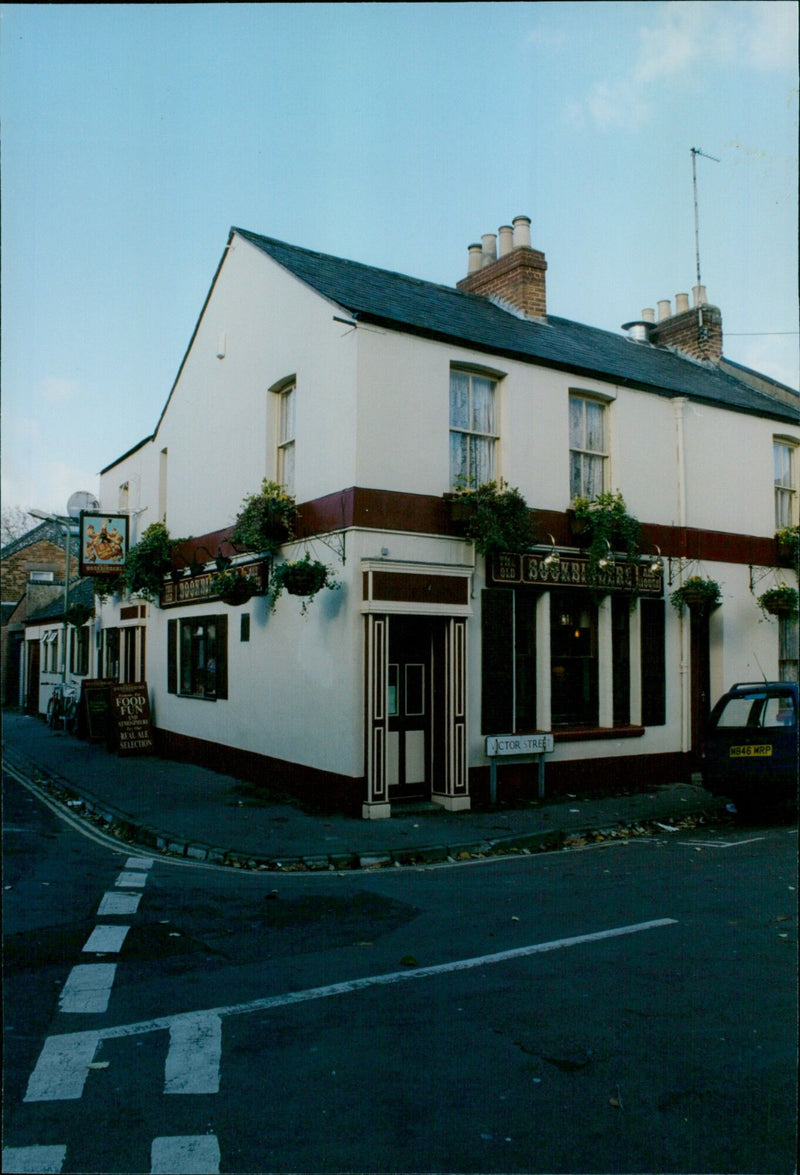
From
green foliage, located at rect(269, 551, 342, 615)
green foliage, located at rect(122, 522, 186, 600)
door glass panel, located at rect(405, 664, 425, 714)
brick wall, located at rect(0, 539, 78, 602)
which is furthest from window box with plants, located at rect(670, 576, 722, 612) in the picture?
brick wall, located at rect(0, 539, 78, 602)

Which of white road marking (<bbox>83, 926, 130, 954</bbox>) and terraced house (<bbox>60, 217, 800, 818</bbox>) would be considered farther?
terraced house (<bbox>60, 217, 800, 818</bbox>)

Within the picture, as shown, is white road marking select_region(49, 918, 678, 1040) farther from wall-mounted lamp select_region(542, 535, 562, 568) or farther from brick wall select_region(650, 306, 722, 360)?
brick wall select_region(650, 306, 722, 360)

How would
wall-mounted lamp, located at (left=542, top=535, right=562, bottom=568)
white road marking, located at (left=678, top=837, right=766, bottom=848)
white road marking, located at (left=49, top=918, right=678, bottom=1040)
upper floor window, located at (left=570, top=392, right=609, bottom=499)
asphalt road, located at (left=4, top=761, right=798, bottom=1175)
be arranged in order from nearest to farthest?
asphalt road, located at (left=4, top=761, right=798, bottom=1175)
white road marking, located at (left=49, top=918, right=678, bottom=1040)
white road marking, located at (left=678, top=837, right=766, bottom=848)
wall-mounted lamp, located at (left=542, top=535, right=562, bottom=568)
upper floor window, located at (left=570, top=392, right=609, bottom=499)

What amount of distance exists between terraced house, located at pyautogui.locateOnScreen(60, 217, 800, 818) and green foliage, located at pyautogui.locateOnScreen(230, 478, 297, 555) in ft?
0.82

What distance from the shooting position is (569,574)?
45.7 ft

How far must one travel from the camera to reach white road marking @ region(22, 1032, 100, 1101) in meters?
4.16

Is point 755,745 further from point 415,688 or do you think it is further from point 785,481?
point 785,481

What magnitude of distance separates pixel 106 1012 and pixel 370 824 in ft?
20.5

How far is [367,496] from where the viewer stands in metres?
12.0

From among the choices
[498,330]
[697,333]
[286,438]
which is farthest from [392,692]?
[697,333]

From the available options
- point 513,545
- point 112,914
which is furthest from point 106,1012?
point 513,545

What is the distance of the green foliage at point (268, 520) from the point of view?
1323cm

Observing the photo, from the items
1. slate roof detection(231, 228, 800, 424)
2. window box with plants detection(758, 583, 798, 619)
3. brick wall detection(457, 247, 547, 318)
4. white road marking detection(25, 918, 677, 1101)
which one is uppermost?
brick wall detection(457, 247, 547, 318)

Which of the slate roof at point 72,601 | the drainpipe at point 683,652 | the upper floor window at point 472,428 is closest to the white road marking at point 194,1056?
the upper floor window at point 472,428
